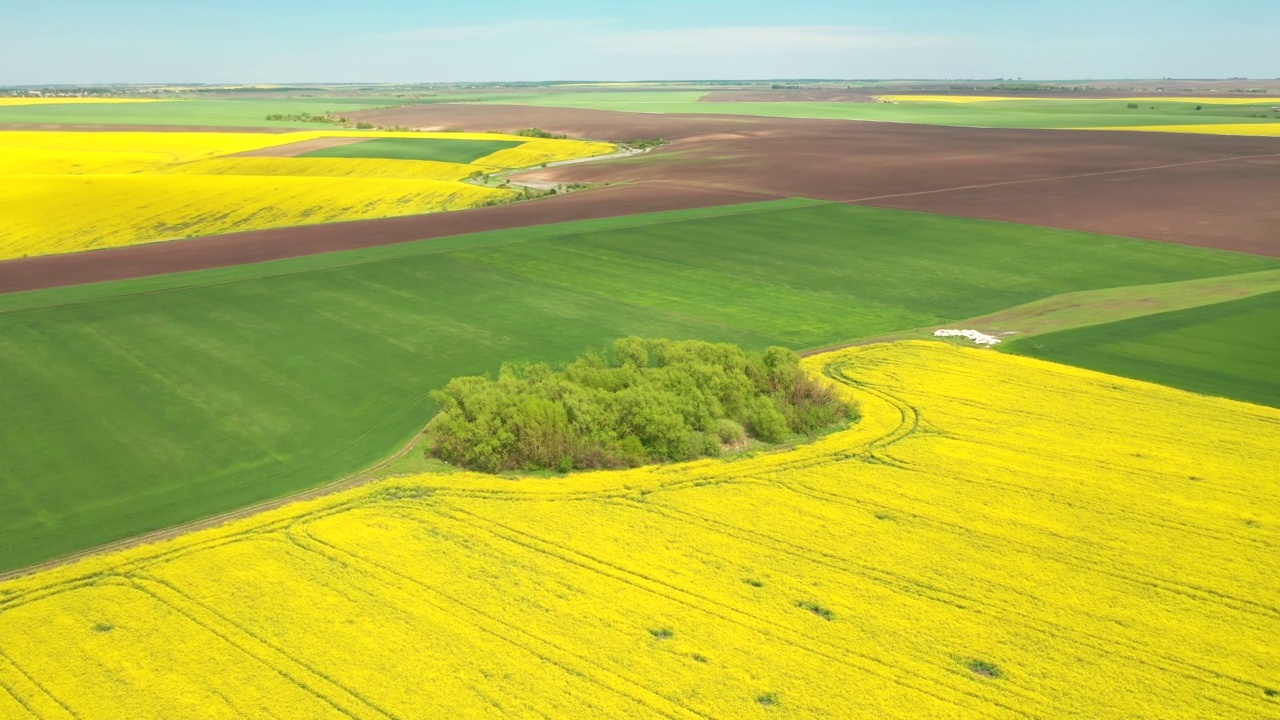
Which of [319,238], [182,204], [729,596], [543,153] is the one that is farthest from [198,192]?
[729,596]

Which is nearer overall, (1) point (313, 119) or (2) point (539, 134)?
(2) point (539, 134)

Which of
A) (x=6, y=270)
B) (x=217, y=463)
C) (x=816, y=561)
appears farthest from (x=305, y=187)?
(x=816, y=561)

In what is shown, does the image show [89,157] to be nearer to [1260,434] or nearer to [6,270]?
[6,270]

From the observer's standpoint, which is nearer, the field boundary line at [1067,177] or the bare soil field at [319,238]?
the bare soil field at [319,238]

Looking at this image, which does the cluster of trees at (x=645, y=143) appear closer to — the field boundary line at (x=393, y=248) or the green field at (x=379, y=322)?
the field boundary line at (x=393, y=248)

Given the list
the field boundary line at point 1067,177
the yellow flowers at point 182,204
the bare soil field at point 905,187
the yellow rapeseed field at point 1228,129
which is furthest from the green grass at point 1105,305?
the yellow rapeseed field at point 1228,129

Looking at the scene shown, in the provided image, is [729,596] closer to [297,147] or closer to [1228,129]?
[297,147]
